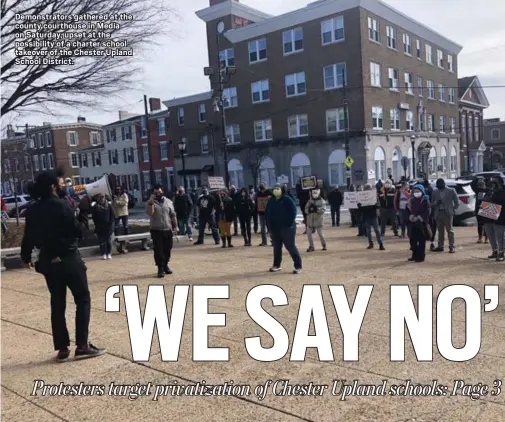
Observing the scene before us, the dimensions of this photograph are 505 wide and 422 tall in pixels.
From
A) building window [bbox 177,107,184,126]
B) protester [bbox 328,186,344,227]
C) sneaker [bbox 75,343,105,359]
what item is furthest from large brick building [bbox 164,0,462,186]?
sneaker [bbox 75,343,105,359]

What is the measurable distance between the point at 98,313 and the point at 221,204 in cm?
799

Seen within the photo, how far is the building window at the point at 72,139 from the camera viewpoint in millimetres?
67125

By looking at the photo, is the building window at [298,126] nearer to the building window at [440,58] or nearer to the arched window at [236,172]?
the arched window at [236,172]

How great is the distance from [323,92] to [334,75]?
1561 millimetres

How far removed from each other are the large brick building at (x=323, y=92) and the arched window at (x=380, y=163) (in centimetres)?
8

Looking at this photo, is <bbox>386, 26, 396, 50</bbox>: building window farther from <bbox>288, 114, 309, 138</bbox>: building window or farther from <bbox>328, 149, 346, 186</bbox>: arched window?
<bbox>328, 149, 346, 186</bbox>: arched window

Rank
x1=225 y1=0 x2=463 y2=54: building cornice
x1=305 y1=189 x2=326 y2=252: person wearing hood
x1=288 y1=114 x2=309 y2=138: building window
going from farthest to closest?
x1=288 y1=114 x2=309 y2=138: building window
x1=225 y1=0 x2=463 y2=54: building cornice
x1=305 y1=189 x2=326 y2=252: person wearing hood

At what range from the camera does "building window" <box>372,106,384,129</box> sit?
129 ft

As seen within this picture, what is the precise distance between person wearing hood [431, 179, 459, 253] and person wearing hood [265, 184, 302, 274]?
3.66 meters

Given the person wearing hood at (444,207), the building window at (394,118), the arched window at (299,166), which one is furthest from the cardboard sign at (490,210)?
the building window at (394,118)

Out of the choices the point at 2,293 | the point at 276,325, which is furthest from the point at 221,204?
the point at 276,325

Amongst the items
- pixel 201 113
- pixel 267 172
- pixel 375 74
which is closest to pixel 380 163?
pixel 375 74

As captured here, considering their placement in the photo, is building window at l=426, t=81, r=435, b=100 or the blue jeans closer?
the blue jeans

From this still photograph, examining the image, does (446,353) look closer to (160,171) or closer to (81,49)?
(81,49)
